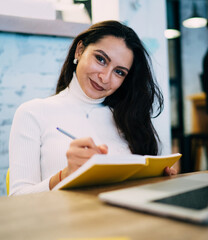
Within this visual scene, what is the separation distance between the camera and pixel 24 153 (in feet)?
3.58

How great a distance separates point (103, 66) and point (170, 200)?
0.89 m

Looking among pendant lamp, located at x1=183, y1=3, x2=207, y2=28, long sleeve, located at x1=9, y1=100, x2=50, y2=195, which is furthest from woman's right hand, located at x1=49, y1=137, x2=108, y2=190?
pendant lamp, located at x1=183, y1=3, x2=207, y2=28

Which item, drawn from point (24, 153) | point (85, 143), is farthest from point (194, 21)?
point (85, 143)

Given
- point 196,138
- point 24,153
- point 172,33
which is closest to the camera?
point 24,153

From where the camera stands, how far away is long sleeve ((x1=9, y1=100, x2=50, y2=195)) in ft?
3.42

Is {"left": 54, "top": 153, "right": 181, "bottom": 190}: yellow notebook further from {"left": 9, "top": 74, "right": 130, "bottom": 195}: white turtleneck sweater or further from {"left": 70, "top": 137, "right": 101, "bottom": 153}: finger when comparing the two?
{"left": 9, "top": 74, "right": 130, "bottom": 195}: white turtleneck sweater

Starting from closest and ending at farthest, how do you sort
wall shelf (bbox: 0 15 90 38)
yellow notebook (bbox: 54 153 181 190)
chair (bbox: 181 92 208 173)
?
1. yellow notebook (bbox: 54 153 181 190)
2. wall shelf (bbox: 0 15 90 38)
3. chair (bbox: 181 92 208 173)

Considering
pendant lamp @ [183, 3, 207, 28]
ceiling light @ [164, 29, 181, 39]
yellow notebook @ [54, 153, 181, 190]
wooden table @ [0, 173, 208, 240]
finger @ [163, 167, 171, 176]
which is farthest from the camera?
ceiling light @ [164, 29, 181, 39]

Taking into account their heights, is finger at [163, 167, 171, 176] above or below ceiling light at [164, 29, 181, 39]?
below

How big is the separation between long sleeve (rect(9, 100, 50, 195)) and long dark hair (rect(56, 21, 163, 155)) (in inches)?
15.2

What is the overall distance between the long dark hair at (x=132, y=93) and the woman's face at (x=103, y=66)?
0.05 metres

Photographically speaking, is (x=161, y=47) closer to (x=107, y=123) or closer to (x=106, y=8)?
(x=106, y=8)

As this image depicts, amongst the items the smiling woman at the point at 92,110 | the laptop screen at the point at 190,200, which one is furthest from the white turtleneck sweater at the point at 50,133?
the laptop screen at the point at 190,200

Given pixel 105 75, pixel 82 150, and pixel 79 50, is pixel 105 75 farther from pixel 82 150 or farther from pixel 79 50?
pixel 82 150
